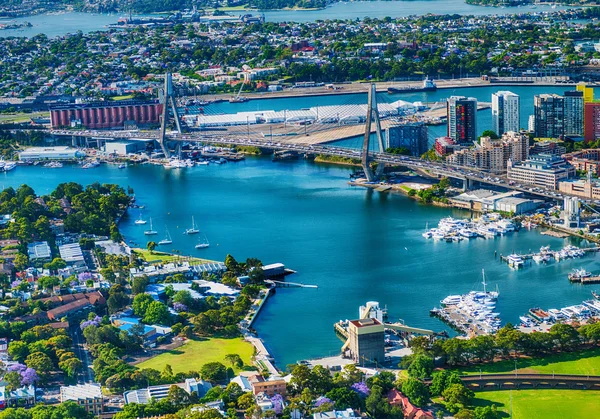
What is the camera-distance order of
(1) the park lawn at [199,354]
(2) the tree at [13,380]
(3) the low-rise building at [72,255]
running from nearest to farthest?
1. (2) the tree at [13,380]
2. (1) the park lawn at [199,354]
3. (3) the low-rise building at [72,255]

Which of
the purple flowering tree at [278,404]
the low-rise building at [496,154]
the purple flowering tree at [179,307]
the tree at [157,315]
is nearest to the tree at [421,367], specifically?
the purple flowering tree at [278,404]

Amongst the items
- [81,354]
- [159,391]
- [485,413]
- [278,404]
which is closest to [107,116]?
[81,354]

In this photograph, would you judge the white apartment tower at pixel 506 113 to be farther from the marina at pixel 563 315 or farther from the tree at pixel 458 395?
the tree at pixel 458 395

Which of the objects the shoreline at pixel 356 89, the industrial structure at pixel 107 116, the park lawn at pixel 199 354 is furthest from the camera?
the shoreline at pixel 356 89

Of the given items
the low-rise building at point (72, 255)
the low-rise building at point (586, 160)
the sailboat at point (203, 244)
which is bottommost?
the sailboat at point (203, 244)

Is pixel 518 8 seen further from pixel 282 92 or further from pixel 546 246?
pixel 546 246

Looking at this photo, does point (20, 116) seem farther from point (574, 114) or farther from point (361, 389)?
point (361, 389)

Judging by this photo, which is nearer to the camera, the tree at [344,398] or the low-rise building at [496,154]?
the tree at [344,398]
